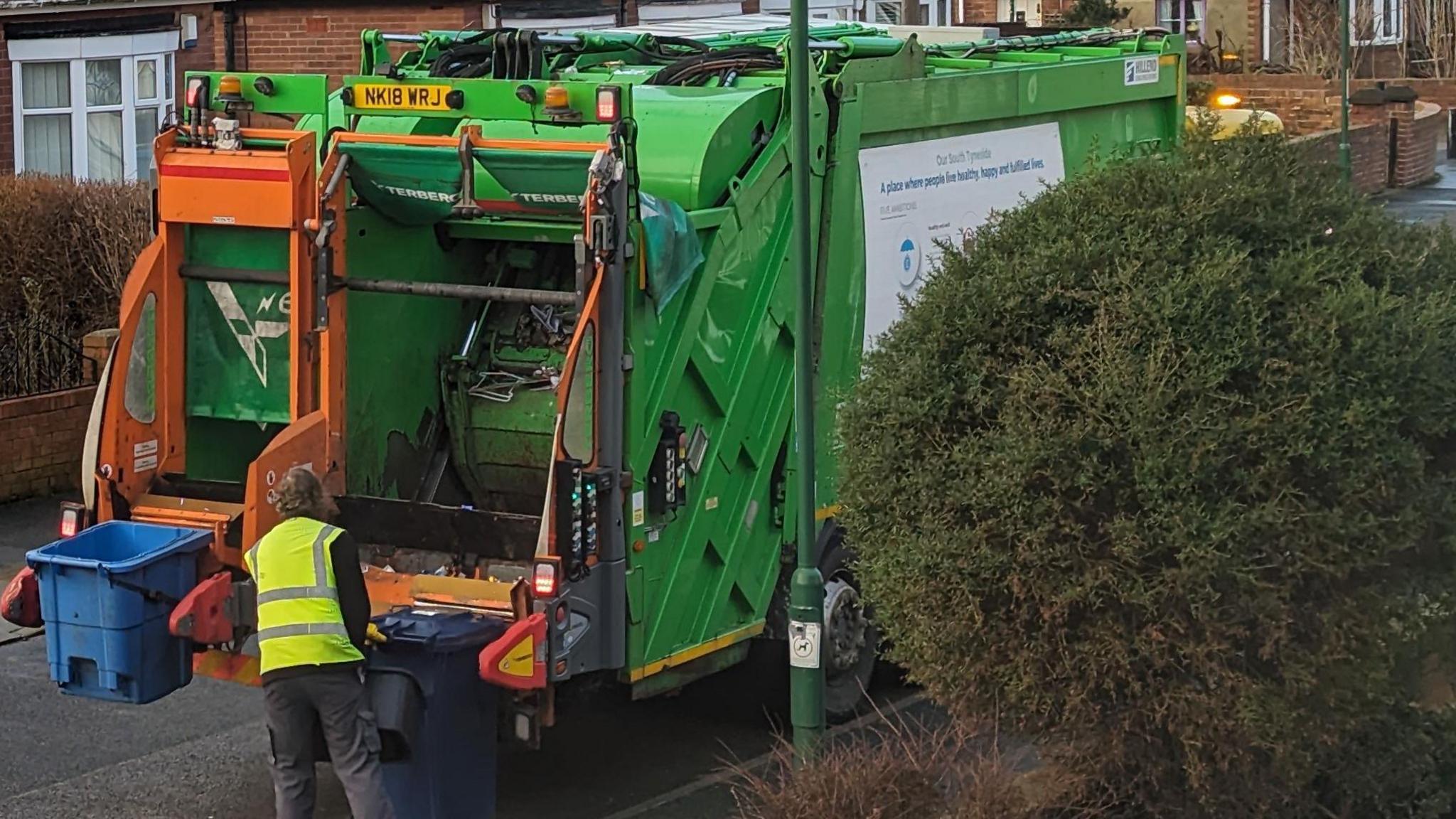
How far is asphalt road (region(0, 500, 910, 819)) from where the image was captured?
7906 millimetres

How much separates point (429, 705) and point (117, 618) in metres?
1.20

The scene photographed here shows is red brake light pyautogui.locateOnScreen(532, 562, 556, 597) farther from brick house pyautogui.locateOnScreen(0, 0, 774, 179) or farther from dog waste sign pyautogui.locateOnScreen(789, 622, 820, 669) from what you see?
brick house pyautogui.locateOnScreen(0, 0, 774, 179)

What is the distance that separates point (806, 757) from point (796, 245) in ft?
5.84

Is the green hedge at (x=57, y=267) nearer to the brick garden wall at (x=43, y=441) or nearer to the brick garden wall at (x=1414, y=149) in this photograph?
the brick garden wall at (x=43, y=441)

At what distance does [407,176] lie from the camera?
7797 mm

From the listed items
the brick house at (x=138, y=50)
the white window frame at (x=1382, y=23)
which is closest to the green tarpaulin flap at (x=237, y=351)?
the brick house at (x=138, y=50)

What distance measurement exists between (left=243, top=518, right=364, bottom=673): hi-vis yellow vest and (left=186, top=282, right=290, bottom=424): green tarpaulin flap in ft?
4.83

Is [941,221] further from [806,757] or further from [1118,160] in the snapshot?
[806,757]

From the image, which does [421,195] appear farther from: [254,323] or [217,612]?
[217,612]

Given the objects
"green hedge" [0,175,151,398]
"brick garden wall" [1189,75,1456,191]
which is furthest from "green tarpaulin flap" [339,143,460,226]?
"brick garden wall" [1189,75,1456,191]

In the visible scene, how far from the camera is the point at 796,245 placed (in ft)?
23.5

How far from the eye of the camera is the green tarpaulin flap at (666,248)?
7246 millimetres

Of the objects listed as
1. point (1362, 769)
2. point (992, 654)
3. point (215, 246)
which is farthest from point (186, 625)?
point (1362, 769)

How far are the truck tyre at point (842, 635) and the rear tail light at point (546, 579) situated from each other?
1.78 meters
